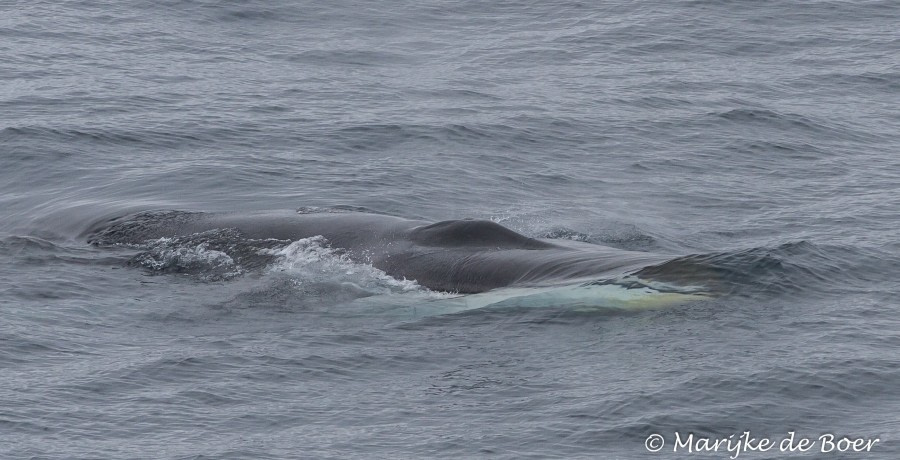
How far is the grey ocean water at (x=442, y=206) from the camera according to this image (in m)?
13.3

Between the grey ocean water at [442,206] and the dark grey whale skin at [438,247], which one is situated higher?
the dark grey whale skin at [438,247]

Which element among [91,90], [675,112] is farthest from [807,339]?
[91,90]

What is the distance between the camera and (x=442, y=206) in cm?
2308

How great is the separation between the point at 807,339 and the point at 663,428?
9.61 ft

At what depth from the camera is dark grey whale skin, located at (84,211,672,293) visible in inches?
664

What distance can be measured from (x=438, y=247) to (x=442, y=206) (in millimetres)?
5143

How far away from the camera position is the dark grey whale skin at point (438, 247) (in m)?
16.9

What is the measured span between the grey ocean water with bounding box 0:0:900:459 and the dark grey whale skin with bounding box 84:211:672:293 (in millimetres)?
470

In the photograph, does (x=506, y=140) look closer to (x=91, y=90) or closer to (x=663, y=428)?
Result: (x=91, y=90)

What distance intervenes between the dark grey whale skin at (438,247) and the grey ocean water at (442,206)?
0.47 metres

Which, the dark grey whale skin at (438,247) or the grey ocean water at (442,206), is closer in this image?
the grey ocean water at (442,206)

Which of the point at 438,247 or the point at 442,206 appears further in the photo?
the point at 442,206

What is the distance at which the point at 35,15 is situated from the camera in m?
37.9

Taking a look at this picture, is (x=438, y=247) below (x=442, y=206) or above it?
above
